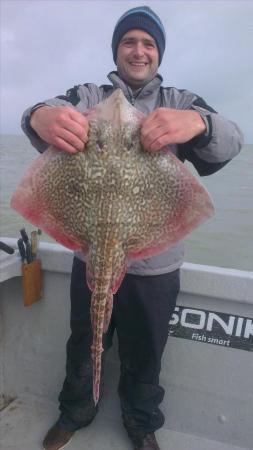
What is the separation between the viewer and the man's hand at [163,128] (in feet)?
6.47

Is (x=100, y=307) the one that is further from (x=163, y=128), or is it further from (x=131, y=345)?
(x=131, y=345)

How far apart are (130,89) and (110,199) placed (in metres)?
1.03

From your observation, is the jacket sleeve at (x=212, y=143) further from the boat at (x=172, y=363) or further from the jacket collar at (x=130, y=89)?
the boat at (x=172, y=363)

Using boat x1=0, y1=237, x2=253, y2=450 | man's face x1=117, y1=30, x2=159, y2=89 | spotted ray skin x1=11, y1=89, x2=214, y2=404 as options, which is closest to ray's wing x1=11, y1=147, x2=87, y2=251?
spotted ray skin x1=11, y1=89, x2=214, y2=404

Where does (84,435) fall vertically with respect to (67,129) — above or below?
below

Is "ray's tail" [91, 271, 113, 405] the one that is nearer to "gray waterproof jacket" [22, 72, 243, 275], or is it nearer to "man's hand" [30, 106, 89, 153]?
"gray waterproof jacket" [22, 72, 243, 275]

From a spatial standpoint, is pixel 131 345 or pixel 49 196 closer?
pixel 49 196

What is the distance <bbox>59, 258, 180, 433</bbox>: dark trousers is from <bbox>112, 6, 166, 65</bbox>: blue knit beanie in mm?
1510

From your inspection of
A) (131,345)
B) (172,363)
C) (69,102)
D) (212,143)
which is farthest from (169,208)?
(172,363)

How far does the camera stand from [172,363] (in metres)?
3.51

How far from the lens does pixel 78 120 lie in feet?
6.45

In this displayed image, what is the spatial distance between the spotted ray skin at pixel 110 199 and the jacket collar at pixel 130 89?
2.38 feet

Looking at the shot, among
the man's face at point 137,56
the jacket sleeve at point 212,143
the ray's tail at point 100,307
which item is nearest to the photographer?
the ray's tail at point 100,307

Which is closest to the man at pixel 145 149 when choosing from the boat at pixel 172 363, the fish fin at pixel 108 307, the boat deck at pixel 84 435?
the boat deck at pixel 84 435
